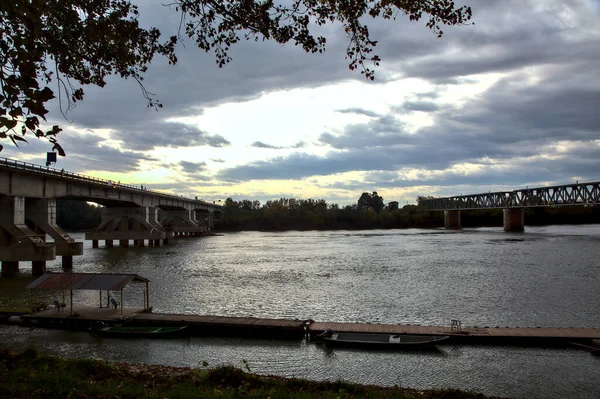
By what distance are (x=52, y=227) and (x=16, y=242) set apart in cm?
669

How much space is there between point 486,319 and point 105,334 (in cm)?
2225

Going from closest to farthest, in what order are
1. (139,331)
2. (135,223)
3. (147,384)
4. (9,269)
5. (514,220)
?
(147,384) < (139,331) < (9,269) < (135,223) < (514,220)

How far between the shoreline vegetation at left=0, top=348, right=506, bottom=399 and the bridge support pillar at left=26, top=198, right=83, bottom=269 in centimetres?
4292

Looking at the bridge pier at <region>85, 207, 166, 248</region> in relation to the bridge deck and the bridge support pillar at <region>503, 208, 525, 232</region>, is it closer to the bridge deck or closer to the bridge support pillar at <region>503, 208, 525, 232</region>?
the bridge deck

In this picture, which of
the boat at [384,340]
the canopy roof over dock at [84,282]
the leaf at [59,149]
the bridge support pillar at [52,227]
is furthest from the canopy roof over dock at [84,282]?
the bridge support pillar at [52,227]

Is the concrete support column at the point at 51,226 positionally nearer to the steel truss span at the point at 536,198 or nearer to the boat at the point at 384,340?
the boat at the point at 384,340

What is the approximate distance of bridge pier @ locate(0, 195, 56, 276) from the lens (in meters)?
47.7

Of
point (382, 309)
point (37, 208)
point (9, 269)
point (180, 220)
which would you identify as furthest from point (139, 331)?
point (180, 220)

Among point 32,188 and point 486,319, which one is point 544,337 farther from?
point 32,188

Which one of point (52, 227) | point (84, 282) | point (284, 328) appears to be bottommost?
point (284, 328)

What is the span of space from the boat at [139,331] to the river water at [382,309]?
2.35ft

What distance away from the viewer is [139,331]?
24828mm

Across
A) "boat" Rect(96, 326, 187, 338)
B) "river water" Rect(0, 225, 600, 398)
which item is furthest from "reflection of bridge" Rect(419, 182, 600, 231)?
"boat" Rect(96, 326, 187, 338)

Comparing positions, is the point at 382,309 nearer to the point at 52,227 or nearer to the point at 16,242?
the point at 16,242
